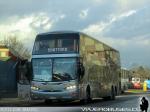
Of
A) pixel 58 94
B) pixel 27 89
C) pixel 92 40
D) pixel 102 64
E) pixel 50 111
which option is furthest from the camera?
pixel 27 89

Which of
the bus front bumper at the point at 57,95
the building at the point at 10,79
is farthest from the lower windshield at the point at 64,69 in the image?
the building at the point at 10,79

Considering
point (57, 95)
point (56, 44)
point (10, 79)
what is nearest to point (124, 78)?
point (10, 79)

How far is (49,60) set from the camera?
1109 inches

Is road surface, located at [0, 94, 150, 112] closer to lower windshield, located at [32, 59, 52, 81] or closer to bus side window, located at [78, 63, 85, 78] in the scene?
lower windshield, located at [32, 59, 52, 81]

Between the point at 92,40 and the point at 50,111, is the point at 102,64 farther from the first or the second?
the point at 50,111

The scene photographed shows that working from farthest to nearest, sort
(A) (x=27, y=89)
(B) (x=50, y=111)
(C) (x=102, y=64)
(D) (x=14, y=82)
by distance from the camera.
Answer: (D) (x=14, y=82)
(A) (x=27, y=89)
(C) (x=102, y=64)
(B) (x=50, y=111)

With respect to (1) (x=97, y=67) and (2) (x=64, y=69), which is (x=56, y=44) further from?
(1) (x=97, y=67)

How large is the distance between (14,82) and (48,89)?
550 inches

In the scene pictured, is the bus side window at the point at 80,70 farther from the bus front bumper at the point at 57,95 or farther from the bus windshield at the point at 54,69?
the bus front bumper at the point at 57,95

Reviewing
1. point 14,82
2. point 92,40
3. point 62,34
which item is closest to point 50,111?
point 62,34

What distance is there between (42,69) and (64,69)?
1156mm

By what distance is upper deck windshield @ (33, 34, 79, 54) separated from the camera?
28391 millimetres

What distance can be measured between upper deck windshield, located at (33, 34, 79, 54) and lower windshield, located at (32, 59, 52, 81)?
0.55 meters

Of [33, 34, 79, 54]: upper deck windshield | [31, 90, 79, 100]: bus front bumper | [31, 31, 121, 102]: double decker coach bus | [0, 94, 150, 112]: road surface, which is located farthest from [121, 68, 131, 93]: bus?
[31, 90, 79, 100]: bus front bumper
